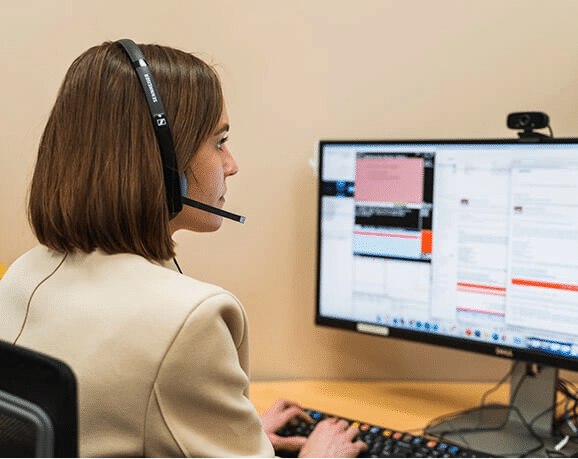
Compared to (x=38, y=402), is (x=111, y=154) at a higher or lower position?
higher

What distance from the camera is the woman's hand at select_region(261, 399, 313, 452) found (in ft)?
4.23

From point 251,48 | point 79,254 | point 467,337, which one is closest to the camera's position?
point 79,254

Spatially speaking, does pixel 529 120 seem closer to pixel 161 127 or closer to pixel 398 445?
pixel 398 445

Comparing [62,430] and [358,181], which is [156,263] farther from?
[358,181]

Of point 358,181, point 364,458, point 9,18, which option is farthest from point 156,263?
point 9,18

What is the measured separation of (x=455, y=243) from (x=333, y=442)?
45cm

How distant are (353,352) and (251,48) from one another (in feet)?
2.41

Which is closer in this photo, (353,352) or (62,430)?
(62,430)

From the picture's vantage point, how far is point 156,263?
3.25 ft

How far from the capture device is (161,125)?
96 centimetres

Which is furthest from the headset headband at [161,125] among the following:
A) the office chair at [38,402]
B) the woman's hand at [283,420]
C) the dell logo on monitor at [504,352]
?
the dell logo on monitor at [504,352]

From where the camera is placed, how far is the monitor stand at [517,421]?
1.37m

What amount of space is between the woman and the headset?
11 mm

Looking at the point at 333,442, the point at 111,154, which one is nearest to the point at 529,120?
the point at 333,442
